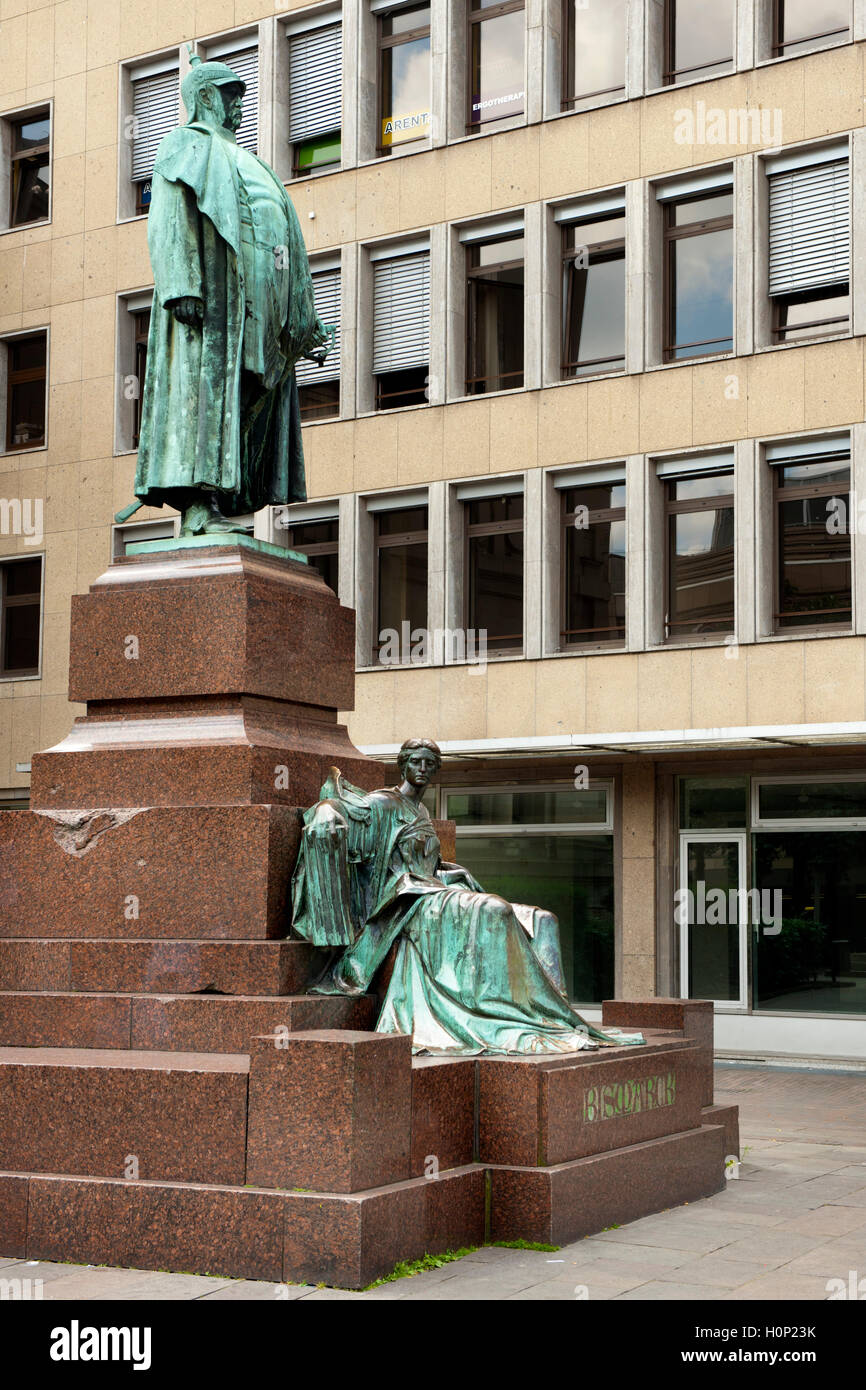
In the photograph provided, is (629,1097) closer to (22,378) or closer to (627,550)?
(627,550)

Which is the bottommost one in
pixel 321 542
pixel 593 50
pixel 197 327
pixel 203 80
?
pixel 197 327

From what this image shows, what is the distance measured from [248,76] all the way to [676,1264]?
21.3 metres

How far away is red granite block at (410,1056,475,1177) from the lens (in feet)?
26.3

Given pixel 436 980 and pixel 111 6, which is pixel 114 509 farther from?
pixel 436 980

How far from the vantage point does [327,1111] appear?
7.47 m

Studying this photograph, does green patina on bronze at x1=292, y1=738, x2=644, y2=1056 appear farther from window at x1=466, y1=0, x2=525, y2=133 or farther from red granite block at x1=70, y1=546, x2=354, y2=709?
window at x1=466, y1=0, x2=525, y2=133

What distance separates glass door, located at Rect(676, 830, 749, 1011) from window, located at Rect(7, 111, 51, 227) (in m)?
14.3

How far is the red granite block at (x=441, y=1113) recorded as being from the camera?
26.3 ft

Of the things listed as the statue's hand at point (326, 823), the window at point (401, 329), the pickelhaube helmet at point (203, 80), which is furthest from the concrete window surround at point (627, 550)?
the statue's hand at point (326, 823)

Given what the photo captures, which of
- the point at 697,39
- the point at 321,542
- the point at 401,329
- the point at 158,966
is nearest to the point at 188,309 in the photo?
the point at 158,966

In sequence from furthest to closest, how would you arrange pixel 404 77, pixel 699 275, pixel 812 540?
1. pixel 404 77
2. pixel 699 275
3. pixel 812 540

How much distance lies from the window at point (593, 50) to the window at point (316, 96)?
11.0ft

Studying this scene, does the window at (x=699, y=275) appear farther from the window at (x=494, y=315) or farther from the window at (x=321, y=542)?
the window at (x=321, y=542)
